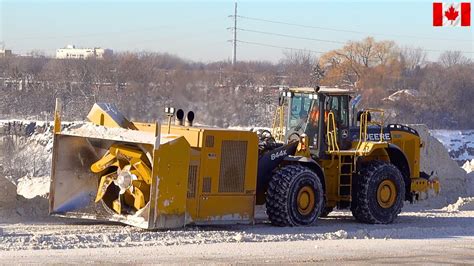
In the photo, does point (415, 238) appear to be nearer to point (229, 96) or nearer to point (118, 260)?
point (118, 260)

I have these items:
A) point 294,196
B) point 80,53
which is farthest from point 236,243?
point 80,53

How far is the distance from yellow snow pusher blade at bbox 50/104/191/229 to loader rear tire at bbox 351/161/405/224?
11.9 feet

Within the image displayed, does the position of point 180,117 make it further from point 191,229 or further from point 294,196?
point 294,196

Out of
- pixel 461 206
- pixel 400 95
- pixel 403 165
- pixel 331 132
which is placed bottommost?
pixel 461 206

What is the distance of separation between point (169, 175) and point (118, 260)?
7.48 ft

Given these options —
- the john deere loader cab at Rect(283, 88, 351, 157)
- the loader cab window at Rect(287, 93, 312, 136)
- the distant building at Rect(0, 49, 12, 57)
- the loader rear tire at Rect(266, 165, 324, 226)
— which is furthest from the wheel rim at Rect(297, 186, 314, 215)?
the distant building at Rect(0, 49, 12, 57)

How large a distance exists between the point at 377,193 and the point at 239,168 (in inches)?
113

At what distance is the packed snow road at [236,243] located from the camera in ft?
40.2

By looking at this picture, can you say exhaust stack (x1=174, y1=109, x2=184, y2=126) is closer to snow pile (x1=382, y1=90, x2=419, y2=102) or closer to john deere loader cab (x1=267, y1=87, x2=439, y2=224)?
john deere loader cab (x1=267, y1=87, x2=439, y2=224)

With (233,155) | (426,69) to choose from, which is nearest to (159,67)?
(233,155)

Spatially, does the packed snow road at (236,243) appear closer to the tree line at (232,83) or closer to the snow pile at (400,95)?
the tree line at (232,83)

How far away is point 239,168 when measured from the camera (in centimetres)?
1498

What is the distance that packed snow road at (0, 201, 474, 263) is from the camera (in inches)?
483

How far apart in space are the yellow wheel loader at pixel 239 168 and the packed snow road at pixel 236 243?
0.31 metres
